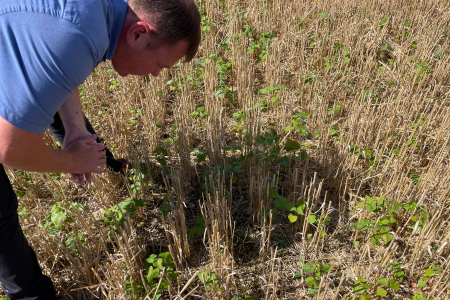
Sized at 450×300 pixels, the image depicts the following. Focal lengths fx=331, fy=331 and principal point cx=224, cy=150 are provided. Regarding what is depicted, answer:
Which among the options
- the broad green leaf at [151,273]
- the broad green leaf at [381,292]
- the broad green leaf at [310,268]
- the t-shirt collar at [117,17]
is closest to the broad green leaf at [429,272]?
the broad green leaf at [381,292]

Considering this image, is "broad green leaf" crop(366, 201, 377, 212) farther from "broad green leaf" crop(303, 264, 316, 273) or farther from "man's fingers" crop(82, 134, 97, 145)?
"man's fingers" crop(82, 134, 97, 145)

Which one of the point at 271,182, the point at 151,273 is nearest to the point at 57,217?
the point at 151,273

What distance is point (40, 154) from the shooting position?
4.00 ft

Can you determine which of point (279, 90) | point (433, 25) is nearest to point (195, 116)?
point (279, 90)

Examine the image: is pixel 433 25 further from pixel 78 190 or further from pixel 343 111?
pixel 78 190

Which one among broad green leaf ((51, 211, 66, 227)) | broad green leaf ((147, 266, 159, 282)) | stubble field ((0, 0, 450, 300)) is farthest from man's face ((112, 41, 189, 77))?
broad green leaf ((147, 266, 159, 282))

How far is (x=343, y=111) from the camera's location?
315 cm

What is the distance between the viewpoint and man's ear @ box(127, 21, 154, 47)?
1338 mm

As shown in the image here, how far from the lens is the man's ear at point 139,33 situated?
1338 mm

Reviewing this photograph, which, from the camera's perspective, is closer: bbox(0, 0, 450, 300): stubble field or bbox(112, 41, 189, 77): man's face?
bbox(112, 41, 189, 77): man's face

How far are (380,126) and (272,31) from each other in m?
2.21

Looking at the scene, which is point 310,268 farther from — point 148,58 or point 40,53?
point 40,53

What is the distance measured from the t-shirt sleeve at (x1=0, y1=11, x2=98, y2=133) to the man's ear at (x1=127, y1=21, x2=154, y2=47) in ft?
0.95

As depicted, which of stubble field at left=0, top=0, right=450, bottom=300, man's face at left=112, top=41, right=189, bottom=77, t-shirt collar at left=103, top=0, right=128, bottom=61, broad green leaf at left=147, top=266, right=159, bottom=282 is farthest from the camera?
stubble field at left=0, top=0, right=450, bottom=300
